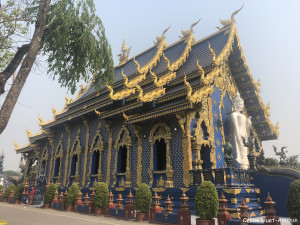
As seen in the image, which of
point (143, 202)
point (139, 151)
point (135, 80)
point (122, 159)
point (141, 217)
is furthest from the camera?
point (135, 80)

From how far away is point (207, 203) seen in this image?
6652 millimetres

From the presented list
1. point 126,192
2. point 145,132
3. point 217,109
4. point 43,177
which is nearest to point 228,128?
point 217,109

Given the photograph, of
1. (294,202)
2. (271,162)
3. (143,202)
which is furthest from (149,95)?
(294,202)

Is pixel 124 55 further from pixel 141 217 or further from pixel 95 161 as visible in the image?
pixel 141 217

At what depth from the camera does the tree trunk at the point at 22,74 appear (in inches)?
212

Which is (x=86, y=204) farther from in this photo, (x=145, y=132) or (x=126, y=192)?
(x=145, y=132)

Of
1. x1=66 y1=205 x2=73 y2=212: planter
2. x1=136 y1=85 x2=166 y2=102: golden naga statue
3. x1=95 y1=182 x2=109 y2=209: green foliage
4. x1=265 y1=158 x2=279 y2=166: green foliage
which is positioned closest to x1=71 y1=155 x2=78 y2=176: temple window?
x1=66 y1=205 x2=73 y2=212: planter

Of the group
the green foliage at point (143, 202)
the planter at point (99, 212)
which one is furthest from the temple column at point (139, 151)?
the green foliage at point (143, 202)

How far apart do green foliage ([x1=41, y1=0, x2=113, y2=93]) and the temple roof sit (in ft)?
10.5

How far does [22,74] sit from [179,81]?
26.4 feet

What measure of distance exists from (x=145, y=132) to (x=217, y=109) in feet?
12.4

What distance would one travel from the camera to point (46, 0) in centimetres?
661

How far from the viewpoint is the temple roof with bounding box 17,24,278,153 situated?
11.5m

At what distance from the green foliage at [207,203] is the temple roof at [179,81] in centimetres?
405
